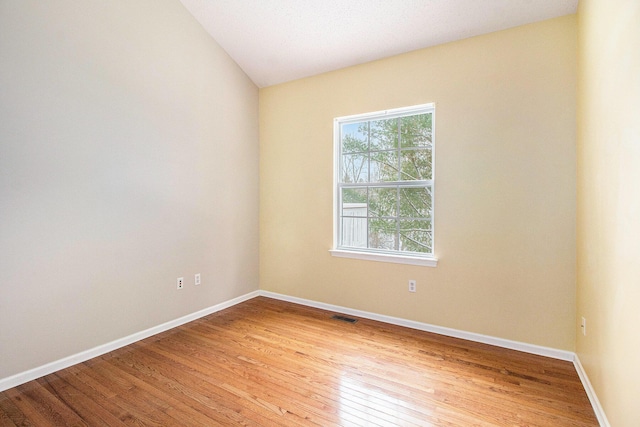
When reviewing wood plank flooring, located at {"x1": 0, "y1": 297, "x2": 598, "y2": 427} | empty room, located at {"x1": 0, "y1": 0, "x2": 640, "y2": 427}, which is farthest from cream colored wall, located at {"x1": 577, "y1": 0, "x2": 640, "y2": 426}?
wood plank flooring, located at {"x1": 0, "y1": 297, "x2": 598, "y2": 427}

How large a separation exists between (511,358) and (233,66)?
13.2ft

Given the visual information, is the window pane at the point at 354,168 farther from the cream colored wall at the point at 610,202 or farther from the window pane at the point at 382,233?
the cream colored wall at the point at 610,202

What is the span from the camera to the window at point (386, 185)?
3.01 metres

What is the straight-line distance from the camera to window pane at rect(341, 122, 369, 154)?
132 inches

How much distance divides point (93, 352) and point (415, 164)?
128 inches

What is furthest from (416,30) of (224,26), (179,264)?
(179,264)

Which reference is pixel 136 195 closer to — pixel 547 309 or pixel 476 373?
pixel 476 373

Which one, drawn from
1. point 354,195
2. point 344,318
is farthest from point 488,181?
point 344,318

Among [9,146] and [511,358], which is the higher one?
[9,146]

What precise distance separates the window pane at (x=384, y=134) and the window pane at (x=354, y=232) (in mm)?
700

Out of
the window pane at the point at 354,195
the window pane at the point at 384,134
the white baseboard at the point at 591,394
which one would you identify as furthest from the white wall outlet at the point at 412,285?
the window pane at the point at 384,134

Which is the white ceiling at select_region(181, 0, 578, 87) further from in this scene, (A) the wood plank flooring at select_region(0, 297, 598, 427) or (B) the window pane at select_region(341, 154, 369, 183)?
(A) the wood plank flooring at select_region(0, 297, 598, 427)

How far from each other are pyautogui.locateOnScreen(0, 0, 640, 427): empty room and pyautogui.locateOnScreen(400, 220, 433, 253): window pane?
0.02 m

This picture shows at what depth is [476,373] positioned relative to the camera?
2197 mm
